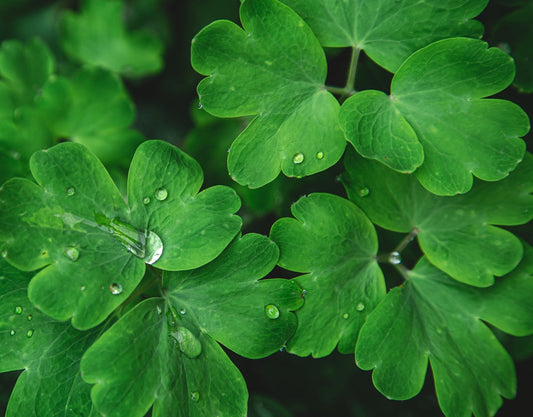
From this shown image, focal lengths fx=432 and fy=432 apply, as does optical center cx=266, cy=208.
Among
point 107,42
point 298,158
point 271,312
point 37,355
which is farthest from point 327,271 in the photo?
point 107,42

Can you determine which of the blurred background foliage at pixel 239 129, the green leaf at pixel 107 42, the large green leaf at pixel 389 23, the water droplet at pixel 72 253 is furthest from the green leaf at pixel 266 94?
the green leaf at pixel 107 42

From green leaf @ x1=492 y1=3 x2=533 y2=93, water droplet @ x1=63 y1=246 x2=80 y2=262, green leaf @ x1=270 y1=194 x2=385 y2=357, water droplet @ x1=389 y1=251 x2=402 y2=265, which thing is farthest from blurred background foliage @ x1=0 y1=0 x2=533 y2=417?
water droplet @ x1=63 y1=246 x2=80 y2=262

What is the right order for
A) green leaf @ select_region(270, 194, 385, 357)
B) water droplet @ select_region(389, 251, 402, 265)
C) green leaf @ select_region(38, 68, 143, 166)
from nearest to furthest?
green leaf @ select_region(270, 194, 385, 357) < water droplet @ select_region(389, 251, 402, 265) < green leaf @ select_region(38, 68, 143, 166)

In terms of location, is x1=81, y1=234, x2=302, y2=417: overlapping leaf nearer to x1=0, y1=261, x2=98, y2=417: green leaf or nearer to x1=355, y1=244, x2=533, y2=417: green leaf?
x1=0, y1=261, x2=98, y2=417: green leaf

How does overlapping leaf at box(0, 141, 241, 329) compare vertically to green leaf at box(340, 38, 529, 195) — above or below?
below

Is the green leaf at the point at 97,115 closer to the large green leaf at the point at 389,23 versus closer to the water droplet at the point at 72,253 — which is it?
the water droplet at the point at 72,253

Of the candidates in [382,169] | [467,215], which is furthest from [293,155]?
[467,215]
